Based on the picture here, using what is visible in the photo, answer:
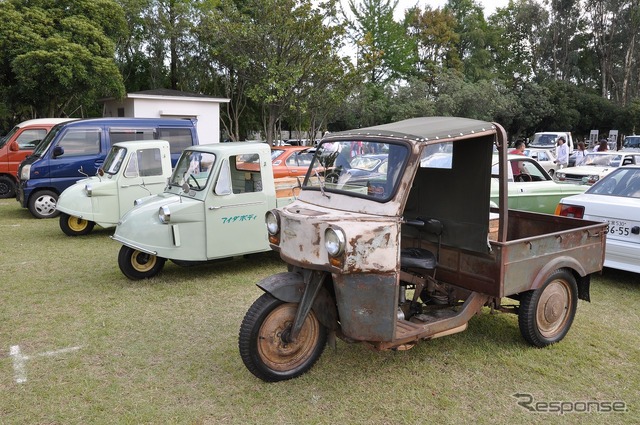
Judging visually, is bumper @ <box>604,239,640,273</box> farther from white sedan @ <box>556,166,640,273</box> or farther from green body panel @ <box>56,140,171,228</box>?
green body panel @ <box>56,140,171,228</box>

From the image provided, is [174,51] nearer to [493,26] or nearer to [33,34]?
[33,34]

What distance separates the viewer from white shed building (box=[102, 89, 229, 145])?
21750 mm

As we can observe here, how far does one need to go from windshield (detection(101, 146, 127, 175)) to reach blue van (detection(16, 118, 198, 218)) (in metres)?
2.08

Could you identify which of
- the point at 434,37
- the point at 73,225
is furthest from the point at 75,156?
the point at 434,37

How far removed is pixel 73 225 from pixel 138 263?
3618mm

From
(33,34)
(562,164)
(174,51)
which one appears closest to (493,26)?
(174,51)

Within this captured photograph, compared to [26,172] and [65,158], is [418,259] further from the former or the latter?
[26,172]

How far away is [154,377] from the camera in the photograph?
4.28 meters

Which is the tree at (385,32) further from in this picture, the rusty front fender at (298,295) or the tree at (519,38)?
the rusty front fender at (298,295)

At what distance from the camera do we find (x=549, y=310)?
4.78 m

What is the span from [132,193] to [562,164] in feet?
47.5

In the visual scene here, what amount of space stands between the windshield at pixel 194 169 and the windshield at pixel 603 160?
13.2 m

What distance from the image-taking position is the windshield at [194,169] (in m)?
7.03

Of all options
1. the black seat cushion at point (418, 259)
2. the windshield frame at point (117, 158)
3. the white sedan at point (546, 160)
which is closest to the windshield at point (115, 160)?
the windshield frame at point (117, 158)
